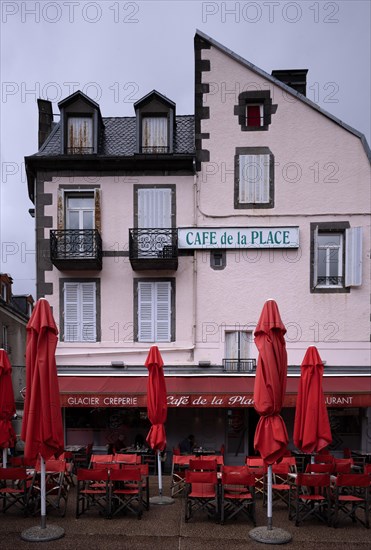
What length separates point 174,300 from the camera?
16000 mm

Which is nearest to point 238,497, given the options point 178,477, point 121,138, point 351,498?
point 351,498

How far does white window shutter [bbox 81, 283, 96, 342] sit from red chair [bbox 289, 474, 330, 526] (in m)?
8.20

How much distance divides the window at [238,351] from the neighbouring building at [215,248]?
45 millimetres

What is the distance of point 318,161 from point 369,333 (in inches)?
227

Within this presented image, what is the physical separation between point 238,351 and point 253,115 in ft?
25.5

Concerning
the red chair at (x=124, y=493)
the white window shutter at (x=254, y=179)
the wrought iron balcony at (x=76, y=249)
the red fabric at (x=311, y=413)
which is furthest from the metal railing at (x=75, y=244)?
the red fabric at (x=311, y=413)

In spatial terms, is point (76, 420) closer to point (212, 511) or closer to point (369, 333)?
point (212, 511)

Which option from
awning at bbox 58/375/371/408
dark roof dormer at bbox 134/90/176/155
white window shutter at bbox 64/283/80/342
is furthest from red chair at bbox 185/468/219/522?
dark roof dormer at bbox 134/90/176/155

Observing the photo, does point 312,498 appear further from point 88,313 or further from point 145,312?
point 88,313

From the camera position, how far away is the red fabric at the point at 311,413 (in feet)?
33.0

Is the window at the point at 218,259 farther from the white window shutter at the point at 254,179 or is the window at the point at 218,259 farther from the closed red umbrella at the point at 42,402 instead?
the closed red umbrella at the point at 42,402

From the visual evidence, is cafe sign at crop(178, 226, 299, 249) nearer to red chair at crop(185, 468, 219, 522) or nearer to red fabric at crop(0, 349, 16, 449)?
red fabric at crop(0, 349, 16, 449)

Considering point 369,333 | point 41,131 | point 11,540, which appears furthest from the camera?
point 41,131

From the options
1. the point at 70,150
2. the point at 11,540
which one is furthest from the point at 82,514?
the point at 70,150
